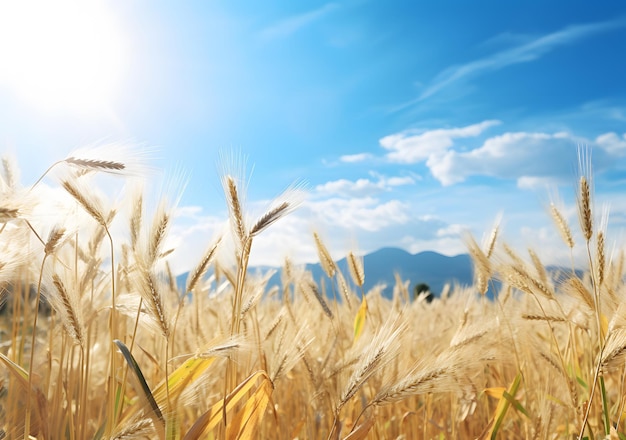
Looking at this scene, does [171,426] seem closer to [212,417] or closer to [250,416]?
[212,417]

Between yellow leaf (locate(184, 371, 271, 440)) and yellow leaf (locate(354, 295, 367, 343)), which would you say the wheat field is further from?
yellow leaf (locate(354, 295, 367, 343))

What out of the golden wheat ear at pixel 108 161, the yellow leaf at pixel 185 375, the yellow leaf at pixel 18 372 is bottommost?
the yellow leaf at pixel 185 375

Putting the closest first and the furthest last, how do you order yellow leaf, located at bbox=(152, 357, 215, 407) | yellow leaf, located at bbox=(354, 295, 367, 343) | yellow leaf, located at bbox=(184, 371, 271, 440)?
1. yellow leaf, located at bbox=(184, 371, 271, 440)
2. yellow leaf, located at bbox=(152, 357, 215, 407)
3. yellow leaf, located at bbox=(354, 295, 367, 343)

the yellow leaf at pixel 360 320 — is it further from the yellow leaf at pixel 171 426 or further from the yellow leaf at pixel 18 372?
the yellow leaf at pixel 18 372

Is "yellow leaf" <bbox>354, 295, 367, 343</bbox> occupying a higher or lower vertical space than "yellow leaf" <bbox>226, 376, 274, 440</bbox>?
higher

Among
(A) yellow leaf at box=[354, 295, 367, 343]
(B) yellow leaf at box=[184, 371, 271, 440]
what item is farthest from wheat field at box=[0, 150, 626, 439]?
(A) yellow leaf at box=[354, 295, 367, 343]

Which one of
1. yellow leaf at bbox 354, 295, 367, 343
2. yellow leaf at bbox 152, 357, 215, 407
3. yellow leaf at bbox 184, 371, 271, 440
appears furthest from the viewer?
yellow leaf at bbox 354, 295, 367, 343

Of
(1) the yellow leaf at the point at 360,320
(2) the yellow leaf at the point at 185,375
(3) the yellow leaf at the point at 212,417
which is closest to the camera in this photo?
(3) the yellow leaf at the point at 212,417

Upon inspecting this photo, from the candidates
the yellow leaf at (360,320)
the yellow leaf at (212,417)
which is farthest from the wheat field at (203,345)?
the yellow leaf at (360,320)

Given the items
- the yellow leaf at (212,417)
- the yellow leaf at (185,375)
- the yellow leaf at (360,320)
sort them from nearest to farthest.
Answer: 1. the yellow leaf at (212,417)
2. the yellow leaf at (185,375)
3. the yellow leaf at (360,320)

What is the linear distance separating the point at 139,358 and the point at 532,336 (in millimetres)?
2428

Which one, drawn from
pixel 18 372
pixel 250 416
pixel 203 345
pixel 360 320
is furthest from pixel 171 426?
pixel 360 320

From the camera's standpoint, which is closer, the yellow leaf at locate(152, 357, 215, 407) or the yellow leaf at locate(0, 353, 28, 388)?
the yellow leaf at locate(0, 353, 28, 388)

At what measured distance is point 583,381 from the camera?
2.64 metres
